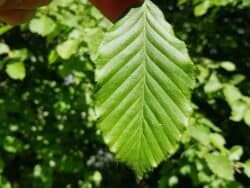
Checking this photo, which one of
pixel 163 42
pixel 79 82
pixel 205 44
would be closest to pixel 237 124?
pixel 205 44

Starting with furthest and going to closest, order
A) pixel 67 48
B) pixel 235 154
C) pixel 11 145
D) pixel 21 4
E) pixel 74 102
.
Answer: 1. pixel 74 102
2. pixel 11 145
3. pixel 235 154
4. pixel 67 48
5. pixel 21 4

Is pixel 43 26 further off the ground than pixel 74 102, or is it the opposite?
pixel 43 26

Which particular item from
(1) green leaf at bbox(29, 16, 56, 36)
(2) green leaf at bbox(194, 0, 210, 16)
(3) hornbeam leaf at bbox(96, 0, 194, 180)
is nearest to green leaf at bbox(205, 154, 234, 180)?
(2) green leaf at bbox(194, 0, 210, 16)

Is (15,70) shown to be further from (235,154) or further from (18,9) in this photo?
(18,9)

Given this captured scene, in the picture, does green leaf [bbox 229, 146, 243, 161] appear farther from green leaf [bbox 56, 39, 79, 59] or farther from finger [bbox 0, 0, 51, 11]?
finger [bbox 0, 0, 51, 11]

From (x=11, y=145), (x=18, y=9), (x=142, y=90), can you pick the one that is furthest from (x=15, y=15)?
(x=11, y=145)

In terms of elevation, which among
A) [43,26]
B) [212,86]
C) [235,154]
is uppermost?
[43,26]

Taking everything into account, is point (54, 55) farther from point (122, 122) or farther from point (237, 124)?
point (237, 124)
